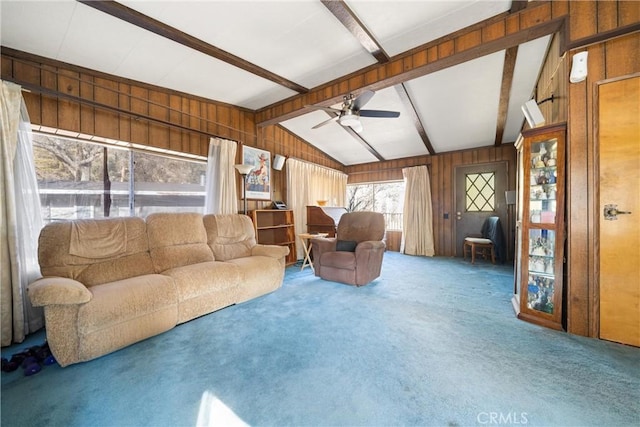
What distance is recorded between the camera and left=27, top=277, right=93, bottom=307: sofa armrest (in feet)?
4.98

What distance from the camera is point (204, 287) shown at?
91.5 inches

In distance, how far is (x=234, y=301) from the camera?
2.63 metres

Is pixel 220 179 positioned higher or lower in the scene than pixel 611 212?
higher

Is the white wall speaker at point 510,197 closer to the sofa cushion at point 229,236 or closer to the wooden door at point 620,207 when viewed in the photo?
the wooden door at point 620,207

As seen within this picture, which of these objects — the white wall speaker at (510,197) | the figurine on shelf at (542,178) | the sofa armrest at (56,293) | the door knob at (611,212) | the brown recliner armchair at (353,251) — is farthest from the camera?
the white wall speaker at (510,197)

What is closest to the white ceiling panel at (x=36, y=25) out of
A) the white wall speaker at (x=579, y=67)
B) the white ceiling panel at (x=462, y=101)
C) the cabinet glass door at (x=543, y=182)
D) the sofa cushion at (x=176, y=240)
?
the sofa cushion at (x=176, y=240)

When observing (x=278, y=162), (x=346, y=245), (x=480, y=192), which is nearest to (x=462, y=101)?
(x=480, y=192)

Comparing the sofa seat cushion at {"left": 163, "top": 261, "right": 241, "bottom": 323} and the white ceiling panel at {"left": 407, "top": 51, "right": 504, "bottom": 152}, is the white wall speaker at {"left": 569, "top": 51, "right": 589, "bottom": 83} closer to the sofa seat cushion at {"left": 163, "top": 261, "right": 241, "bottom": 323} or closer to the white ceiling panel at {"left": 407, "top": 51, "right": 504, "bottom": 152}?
the white ceiling panel at {"left": 407, "top": 51, "right": 504, "bottom": 152}

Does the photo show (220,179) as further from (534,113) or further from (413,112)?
(534,113)

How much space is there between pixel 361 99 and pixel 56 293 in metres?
3.00

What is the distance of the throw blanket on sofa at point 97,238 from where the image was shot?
2.12 meters

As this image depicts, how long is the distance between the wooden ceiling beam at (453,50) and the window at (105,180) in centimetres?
213

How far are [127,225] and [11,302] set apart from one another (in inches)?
37.4

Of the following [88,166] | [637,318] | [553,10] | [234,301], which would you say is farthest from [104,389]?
[553,10]
